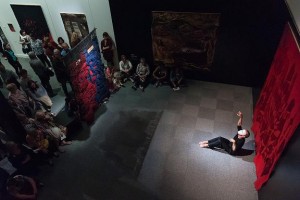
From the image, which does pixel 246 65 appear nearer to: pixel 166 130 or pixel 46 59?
pixel 166 130

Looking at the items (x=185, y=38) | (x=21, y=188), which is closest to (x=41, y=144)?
(x=21, y=188)

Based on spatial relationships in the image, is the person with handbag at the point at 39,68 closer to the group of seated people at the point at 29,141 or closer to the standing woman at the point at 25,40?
the group of seated people at the point at 29,141

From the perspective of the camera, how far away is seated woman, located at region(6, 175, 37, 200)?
170 inches

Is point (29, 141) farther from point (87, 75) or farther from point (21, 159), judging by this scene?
point (87, 75)

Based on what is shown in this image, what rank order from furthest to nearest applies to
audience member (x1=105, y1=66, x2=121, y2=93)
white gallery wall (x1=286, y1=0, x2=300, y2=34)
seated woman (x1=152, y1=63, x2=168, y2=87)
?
seated woman (x1=152, y1=63, x2=168, y2=87), audience member (x1=105, y1=66, x2=121, y2=93), white gallery wall (x1=286, y1=0, x2=300, y2=34)

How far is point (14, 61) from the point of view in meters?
8.09

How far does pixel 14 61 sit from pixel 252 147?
8.00 meters

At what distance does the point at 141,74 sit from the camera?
7.86 meters

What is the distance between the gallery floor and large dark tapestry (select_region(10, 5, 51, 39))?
3179mm

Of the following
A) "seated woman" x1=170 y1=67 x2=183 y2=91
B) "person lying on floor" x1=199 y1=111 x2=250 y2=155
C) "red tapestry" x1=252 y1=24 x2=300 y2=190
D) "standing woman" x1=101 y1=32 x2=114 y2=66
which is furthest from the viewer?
"standing woman" x1=101 y1=32 x2=114 y2=66

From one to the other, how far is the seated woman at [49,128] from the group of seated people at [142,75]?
2.39m

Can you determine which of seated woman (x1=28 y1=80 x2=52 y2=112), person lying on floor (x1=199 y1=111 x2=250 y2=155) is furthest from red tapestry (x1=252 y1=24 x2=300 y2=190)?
seated woman (x1=28 y1=80 x2=52 y2=112)

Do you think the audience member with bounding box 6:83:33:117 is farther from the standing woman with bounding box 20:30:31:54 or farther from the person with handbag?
the standing woman with bounding box 20:30:31:54

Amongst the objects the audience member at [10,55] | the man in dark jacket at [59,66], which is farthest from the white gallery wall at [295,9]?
the audience member at [10,55]
